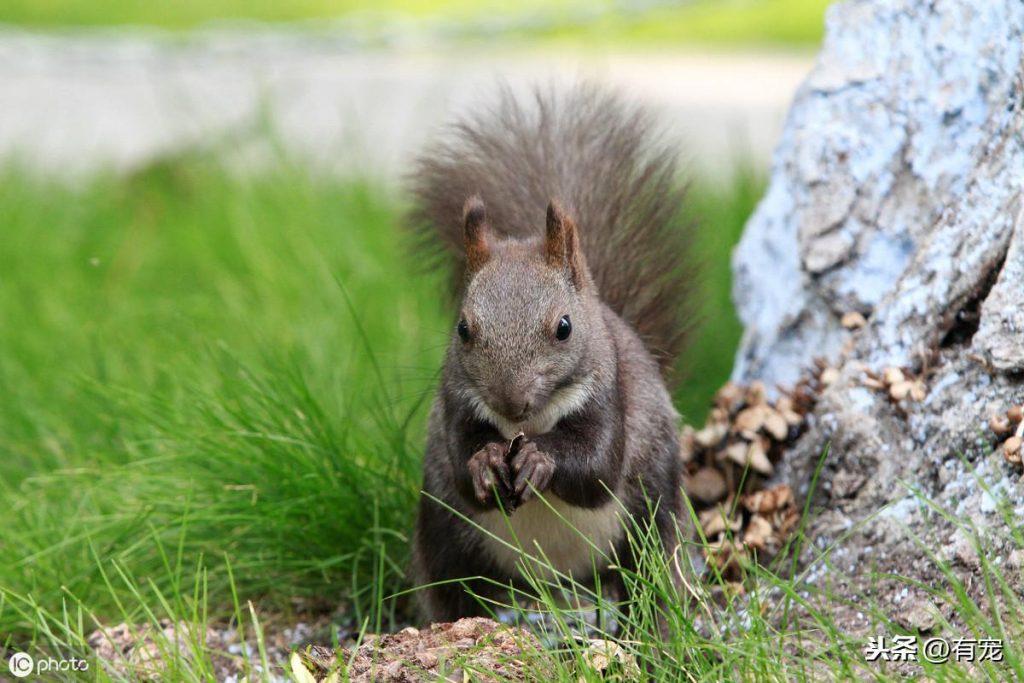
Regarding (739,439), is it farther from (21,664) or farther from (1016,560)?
(21,664)

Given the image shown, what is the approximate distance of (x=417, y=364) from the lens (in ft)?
9.73

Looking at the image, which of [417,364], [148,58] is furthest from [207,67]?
[417,364]

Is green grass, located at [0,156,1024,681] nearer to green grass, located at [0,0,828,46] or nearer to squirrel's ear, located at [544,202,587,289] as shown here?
squirrel's ear, located at [544,202,587,289]

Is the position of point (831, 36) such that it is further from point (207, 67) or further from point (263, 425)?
point (207, 67)

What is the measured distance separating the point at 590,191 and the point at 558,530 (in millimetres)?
657

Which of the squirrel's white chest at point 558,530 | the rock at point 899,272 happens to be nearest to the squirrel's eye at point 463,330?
the squirrel's white chest at point 558,530

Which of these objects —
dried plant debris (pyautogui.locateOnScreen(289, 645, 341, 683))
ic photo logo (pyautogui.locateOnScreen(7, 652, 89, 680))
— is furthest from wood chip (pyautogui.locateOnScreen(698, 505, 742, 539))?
ic photo logo (pyautogui.locateOnScreen(7, 652, 89, 680))

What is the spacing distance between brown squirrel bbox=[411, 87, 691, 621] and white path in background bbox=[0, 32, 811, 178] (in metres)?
1.84

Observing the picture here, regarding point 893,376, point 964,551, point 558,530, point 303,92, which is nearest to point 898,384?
point 893,376

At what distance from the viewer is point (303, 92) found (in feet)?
18.1

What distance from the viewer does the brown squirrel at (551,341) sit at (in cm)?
184

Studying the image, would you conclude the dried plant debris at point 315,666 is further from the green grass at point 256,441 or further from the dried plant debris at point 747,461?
the dried plant debris at point 747,461

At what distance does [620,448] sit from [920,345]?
0.54m

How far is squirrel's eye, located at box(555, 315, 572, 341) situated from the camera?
1841mm
